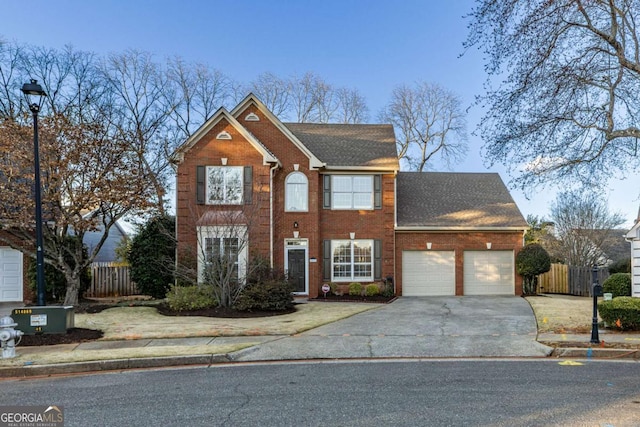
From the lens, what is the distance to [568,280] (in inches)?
934

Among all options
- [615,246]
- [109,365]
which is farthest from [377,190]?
[615,246]

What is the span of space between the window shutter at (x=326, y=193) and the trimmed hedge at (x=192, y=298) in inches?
260

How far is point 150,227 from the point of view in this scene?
1922 centimetres

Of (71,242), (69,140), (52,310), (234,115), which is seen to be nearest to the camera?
(52,310)

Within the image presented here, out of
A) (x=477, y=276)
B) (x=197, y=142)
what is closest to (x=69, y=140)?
(x=197, y=142)

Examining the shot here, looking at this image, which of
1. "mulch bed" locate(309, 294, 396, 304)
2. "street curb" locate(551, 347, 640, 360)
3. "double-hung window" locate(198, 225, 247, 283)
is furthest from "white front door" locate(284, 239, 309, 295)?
"street curb" locate(551, 347, 640, 360)

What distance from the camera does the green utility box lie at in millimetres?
10188

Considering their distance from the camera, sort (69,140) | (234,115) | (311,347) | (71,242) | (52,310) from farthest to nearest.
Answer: (234,115) < (71,242) < (69,140) < (52,310) < (311,347)

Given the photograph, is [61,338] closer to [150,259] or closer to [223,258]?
[223,258]

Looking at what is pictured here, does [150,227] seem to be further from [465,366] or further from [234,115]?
[465,366]

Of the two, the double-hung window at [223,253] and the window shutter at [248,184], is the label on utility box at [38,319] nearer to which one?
the double-hung window at [223,253]

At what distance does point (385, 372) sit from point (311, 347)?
2317mm

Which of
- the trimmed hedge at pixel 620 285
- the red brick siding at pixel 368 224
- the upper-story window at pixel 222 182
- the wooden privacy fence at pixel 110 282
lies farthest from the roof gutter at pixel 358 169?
the wooden privacy fence at pixel 110 282

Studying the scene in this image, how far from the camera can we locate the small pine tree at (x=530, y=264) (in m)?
A: 19.8
